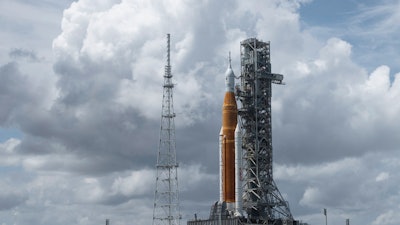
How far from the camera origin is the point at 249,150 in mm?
137250

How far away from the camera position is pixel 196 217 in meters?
139

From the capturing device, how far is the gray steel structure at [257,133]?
13538cm

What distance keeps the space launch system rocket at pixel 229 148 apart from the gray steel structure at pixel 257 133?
3.15 m

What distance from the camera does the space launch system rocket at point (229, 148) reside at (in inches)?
5261

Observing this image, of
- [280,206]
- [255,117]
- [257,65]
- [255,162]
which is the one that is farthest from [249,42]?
[280,206]

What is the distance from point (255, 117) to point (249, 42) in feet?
51.5

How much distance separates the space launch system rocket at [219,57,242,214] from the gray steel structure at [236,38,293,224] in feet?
10.3

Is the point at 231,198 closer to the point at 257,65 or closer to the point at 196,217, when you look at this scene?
the point at 196,217

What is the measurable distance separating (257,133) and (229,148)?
678cm

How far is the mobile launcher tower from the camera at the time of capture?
5187 inches

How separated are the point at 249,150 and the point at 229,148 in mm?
4760

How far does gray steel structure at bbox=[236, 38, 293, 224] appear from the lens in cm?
13538

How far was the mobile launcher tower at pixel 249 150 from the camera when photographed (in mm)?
131750

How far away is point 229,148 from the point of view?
13475 cm
